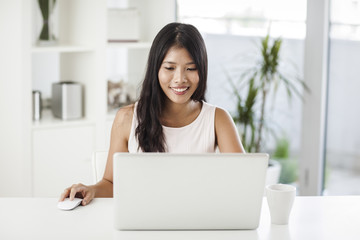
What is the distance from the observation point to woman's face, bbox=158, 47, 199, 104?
2.28 meters

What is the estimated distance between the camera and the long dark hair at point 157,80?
2.29 meters

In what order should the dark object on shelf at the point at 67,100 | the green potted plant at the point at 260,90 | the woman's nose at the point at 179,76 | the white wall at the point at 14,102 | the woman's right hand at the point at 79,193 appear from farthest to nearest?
the green potted plant at the point at 260,90
the dark object on shelf at the point at 67,100
the white wall at the point at 14,102
the woman's nose at the point at 179,76
the woman's right hand at the point at 79,193

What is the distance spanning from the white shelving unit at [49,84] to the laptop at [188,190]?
1856 millimetres

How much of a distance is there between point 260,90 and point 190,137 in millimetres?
1555

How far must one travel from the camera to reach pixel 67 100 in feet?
11.9

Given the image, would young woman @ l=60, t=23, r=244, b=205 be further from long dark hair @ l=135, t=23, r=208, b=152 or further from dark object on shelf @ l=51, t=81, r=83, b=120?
dark object on shelf @ l=51, t=81, r=83, b=120

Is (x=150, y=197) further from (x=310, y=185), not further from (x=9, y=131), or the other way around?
(x=310, y=185)

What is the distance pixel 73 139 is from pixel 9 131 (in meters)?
0.37

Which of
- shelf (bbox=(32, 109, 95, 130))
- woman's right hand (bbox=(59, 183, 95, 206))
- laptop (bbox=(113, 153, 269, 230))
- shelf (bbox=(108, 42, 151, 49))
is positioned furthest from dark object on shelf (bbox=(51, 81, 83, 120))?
laptop (bbox=(113, 153, 269, 230))

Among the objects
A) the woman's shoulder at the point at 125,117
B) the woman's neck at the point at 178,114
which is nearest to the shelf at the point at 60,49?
the woman's shoulder at the point at 125,117

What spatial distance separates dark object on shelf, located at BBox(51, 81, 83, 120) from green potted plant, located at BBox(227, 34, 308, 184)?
100 centimetres

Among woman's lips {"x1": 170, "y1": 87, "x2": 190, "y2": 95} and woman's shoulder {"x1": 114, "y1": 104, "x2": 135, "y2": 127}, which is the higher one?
woman's lips {"x1": 170, "y1": 87, "x2": 190, "y2": 95}

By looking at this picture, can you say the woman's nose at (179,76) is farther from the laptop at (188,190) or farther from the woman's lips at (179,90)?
the laptop at (188,190)

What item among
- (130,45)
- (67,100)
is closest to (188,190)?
(67,100)
